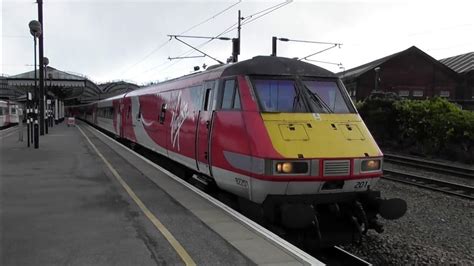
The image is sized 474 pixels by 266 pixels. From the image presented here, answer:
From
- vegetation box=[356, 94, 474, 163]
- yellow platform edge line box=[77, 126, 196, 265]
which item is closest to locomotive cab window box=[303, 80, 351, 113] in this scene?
yellow platform edge line box=[77, 126, 196, 265]

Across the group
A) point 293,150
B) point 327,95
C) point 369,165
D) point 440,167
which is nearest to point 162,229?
point 293,150

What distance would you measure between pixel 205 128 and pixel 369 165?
297 centimetres

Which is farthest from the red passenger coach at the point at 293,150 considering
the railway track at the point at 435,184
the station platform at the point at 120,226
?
the railway track at the point at 435,184

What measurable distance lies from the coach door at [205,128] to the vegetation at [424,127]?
15398 millimetres

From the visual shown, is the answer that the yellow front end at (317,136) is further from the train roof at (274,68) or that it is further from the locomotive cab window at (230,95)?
the train roof at (274,68)

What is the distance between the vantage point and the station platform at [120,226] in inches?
204

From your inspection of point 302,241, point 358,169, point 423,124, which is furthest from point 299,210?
point 423,124

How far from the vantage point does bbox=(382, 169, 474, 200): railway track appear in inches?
475

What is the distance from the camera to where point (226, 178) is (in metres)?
7.46

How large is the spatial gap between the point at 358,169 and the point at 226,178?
6.61 feet

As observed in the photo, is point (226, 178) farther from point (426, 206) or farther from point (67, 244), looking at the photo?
point (426, 206)

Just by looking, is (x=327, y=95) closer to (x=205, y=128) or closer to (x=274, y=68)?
(x=274, y=68)

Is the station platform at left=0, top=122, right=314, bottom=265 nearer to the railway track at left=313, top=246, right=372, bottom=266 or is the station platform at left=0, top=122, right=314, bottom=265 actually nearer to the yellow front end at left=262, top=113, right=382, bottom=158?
the yellow front end at left=262, top=113, right=382, bottom=158

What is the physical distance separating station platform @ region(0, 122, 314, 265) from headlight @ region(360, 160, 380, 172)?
6.17ft
